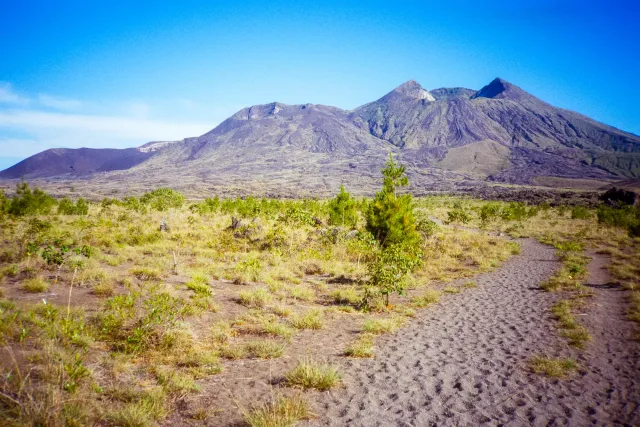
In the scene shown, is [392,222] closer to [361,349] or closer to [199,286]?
[199,286]

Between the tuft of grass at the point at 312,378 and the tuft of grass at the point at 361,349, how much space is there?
1.15 metres

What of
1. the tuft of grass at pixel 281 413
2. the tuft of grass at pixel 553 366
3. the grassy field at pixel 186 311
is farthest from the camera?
the tuft of grass at pixel 553 366

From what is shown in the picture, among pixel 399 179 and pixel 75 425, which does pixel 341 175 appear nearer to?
pixel 399 179

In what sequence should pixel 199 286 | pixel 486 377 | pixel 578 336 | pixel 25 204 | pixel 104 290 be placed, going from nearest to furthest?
pixel 486 377
pixel 578 336
pixel 104 290
pixel 199 286
pixel 25 204

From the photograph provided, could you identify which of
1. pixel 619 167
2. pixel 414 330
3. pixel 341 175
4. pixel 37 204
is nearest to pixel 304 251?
pixel 414 330

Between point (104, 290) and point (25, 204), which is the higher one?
point (25, 204)

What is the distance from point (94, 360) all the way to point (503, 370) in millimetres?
7428

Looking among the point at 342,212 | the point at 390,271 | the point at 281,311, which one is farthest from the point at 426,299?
the point at 342,212

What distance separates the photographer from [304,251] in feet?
53.7

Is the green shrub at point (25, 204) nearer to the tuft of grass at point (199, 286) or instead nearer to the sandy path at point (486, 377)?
the tuft of grass at point (199, 286)

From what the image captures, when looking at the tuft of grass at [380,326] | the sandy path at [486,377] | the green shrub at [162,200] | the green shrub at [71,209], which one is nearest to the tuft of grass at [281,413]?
the sandy path at [486,377]

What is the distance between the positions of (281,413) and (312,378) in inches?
36.7

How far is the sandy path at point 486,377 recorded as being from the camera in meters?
4.44

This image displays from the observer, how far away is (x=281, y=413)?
418 cm
